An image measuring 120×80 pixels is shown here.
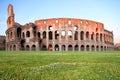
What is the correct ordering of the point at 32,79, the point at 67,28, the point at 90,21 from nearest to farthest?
the point at 32,79 → the point at 67,28 → the point at 90,21

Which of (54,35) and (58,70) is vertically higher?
(54,35)

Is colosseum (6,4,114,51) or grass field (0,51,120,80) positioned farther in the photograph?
colosseum (6,4,114,51)

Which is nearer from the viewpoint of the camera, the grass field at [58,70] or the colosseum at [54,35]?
the grass field at [58,70]

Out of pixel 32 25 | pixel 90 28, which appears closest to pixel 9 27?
pixel 32 25

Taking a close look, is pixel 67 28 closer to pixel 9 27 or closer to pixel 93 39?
pixel 93 39

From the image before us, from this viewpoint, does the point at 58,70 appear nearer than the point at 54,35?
Yes

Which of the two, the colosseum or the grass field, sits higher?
the colosseum

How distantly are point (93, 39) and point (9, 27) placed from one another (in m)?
29.5

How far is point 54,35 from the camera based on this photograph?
6856 cm

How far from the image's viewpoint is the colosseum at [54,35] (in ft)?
222

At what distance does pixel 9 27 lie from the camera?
241 ft

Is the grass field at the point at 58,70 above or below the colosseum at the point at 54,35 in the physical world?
below

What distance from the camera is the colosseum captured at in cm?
6762

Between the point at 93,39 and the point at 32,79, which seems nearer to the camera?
the point at 32,79
